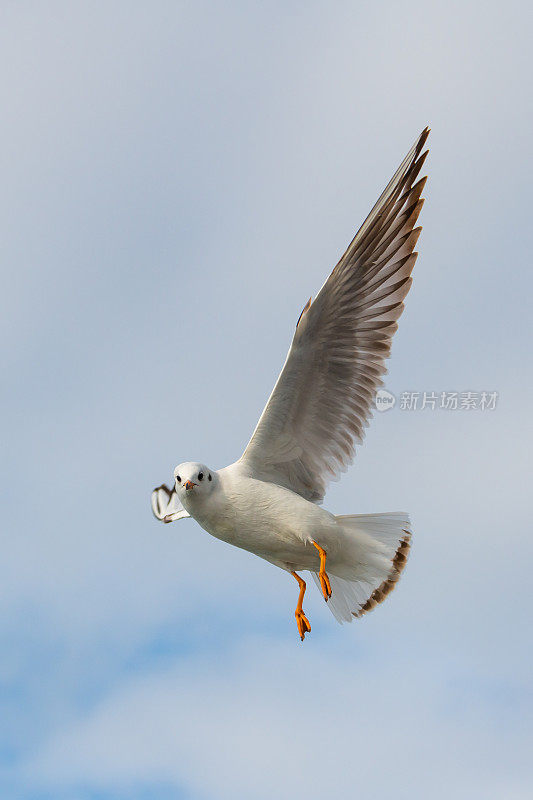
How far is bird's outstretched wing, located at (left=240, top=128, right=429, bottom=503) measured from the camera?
9.55 metres

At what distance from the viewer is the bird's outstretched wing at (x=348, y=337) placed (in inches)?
376

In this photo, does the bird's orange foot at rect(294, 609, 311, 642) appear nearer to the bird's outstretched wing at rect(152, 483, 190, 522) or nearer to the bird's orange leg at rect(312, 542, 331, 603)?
the bird's orange leg at rect(312, 542, 331, 603)

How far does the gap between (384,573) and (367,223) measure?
125 inches

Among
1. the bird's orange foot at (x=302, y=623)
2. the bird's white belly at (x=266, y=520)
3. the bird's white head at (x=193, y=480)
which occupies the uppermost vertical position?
the bird's white head at (x=193, y=480)

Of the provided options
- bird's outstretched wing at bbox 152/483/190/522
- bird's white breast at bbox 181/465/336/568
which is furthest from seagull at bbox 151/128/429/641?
bird's outstretched wing at bbox 152/483/190/522

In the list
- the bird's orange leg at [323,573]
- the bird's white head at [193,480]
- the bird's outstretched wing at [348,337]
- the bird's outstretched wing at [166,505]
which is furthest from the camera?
the bird's outstretched wing at [166,505]

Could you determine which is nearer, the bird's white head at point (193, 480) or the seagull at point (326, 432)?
the bird's white head at point (193, 480)

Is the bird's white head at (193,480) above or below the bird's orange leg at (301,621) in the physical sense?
above

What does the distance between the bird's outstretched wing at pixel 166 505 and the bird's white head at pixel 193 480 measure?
224 cm

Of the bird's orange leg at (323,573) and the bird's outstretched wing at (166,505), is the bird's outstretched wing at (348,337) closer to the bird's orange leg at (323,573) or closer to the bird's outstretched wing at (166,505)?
the bird's orange leg at (323,573)

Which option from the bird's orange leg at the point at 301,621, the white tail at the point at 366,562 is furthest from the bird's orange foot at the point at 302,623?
the white tail at the point at 366,562

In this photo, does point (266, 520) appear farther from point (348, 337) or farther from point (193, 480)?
point (348, 337)

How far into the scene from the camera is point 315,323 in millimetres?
9438

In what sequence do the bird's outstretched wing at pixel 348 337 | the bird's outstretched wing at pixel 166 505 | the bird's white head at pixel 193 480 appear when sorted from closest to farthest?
1. the bird's white head at pixel 193 480
2. the bird's outstretched wing at pixel 348 337
3. the bird's outstretched wing at pixel 166 505
